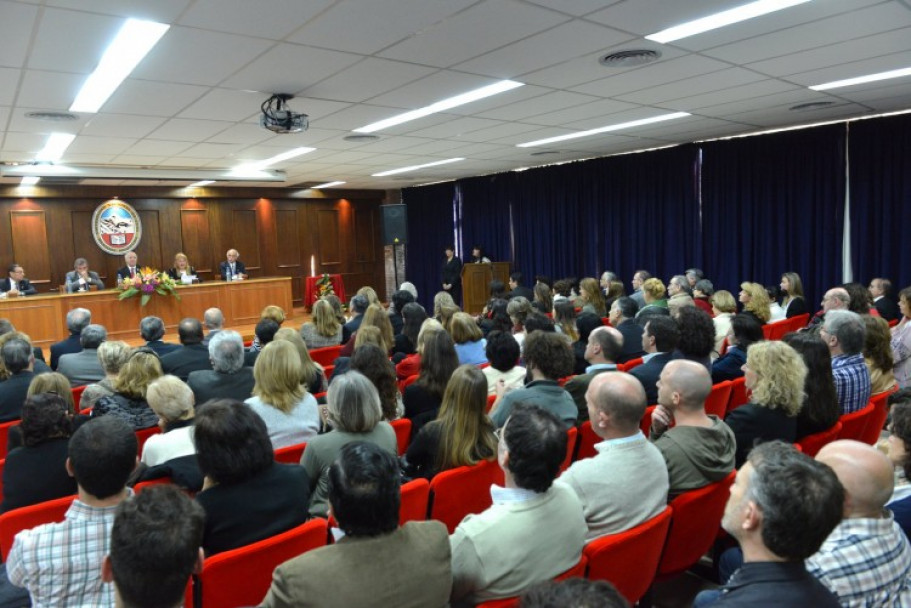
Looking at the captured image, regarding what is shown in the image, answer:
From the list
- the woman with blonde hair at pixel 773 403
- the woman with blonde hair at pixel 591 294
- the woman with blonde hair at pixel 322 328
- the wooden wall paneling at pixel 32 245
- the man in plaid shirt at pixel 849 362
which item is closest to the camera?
the woman with blonde hair at pixel 773 403

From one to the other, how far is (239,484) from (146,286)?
28.7 feet

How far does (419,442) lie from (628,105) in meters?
4.87

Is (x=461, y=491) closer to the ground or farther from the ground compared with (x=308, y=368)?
closer to the ground

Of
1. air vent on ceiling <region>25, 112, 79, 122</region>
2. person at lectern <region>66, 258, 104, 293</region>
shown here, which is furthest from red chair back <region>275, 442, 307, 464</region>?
person at lectern <region>66, 258, 104, 293</region>

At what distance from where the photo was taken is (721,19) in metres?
3.69

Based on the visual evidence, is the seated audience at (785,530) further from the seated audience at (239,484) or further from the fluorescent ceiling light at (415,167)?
the fluorescent ceiling light at (415,167)

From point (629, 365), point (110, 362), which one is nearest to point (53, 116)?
point (110, 362)

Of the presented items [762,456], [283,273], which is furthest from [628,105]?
[283,273]

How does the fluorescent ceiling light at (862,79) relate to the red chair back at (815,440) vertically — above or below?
above

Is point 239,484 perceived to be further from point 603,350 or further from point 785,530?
point 603,350

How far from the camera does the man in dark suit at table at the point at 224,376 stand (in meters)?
3.76

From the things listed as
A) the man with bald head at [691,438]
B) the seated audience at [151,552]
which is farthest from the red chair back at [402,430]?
the seated audience at [151,552]

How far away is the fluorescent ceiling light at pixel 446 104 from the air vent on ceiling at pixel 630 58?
0.86 m

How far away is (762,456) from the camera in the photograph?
150 centimetres
